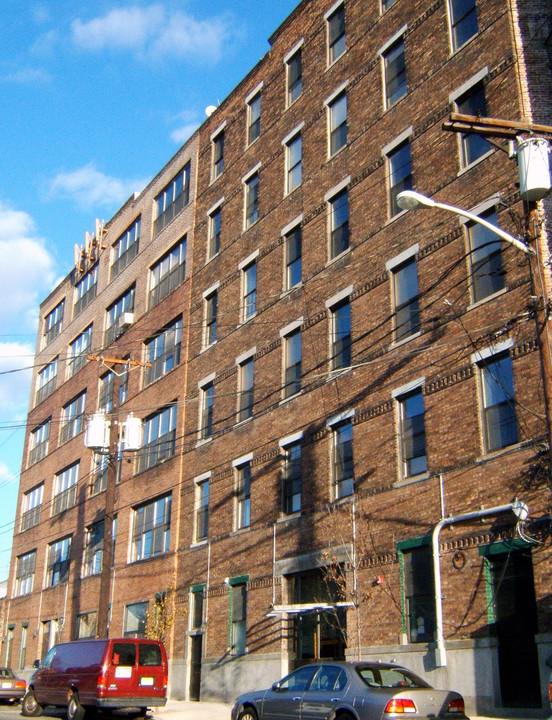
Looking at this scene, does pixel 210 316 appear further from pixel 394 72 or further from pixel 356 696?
pixel 356 696

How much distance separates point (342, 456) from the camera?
77.2 feet

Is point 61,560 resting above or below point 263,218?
below

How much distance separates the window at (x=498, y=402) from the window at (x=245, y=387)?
1060 centimetres

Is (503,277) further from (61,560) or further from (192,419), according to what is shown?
(61,560)

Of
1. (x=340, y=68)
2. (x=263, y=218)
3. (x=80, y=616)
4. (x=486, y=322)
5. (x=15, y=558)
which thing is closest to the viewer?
(x=486, y=322)

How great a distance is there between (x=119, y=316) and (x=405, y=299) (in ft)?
73.2

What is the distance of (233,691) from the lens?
25734 mm

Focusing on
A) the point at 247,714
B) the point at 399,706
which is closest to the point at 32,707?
the point at 247,714

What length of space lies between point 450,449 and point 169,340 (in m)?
18.1

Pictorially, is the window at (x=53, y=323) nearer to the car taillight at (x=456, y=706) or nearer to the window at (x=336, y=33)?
the window at (x=336, y=33)

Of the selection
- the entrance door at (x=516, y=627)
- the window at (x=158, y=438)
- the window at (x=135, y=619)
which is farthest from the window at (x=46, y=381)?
the entrance door at (x=516, y=627)

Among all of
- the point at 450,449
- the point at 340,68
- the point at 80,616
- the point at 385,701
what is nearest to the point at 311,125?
the point at 340,68

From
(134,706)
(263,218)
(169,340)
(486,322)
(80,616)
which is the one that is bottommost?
(134,706)

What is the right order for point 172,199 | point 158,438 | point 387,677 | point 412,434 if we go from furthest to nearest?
1. point 172,199
2. point 158,438
3. point 412,434
4. point 387,677
